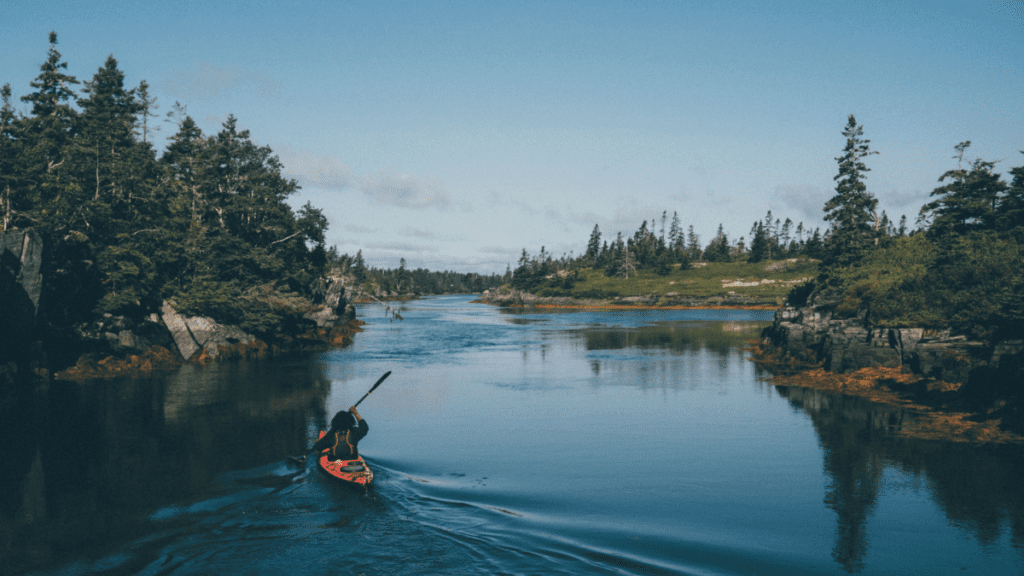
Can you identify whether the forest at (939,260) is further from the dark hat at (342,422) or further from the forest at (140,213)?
the forest at (140,213)

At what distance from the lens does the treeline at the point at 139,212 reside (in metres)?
38.1

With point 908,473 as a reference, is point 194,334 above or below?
above

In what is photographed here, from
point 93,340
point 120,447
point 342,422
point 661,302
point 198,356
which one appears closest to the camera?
point 342,422

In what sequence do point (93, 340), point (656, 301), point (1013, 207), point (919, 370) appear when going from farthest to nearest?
point (656, 301) → point (93, 340) → point (1013, 207) → point (919, 370)

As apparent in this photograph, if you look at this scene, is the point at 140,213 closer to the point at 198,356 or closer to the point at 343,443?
the point at 198,356

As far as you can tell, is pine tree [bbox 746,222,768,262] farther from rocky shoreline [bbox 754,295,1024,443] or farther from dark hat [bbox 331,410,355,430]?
dark hat [bbox 331,410,355,430]

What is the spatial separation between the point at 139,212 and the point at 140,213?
12cm

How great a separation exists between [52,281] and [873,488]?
149 feet

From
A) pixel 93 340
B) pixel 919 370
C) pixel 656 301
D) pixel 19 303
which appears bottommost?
pixel 93 340

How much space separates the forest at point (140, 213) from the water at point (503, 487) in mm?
10559

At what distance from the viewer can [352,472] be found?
15805 millimetres

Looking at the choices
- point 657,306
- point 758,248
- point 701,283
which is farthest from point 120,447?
point 758,248

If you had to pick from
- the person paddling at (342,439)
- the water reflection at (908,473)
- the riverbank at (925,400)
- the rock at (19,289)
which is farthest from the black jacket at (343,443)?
the rock at (19,289)

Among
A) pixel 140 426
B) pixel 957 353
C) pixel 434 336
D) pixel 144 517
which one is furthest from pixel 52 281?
pixel 957 353
